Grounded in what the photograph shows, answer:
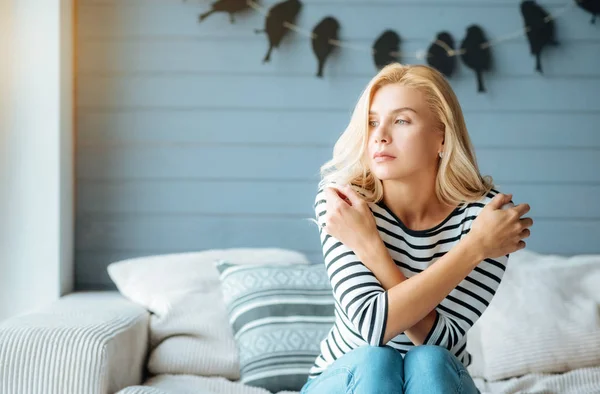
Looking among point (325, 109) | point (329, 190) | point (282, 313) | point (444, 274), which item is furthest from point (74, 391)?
point (325, 109)

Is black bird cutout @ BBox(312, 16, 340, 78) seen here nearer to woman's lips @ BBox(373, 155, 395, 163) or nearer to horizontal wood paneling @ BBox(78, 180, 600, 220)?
horizontal wood paneling @ BBox(78, 180, 600, 220)

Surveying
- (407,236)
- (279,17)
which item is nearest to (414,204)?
(407,236)

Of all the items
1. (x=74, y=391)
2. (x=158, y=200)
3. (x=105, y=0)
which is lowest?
(x=74, y=391)

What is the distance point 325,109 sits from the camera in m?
2.74

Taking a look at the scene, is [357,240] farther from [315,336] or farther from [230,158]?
[230,158]

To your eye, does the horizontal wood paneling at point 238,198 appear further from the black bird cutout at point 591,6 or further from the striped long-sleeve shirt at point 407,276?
the striped long-sleeve shirt at point 407,276

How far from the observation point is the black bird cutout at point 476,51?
2713 millimetres

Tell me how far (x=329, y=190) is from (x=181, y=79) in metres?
1.21

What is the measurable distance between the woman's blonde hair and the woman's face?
0.02m

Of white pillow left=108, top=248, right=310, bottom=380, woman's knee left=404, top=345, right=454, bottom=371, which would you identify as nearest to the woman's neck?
woman's knee left=404, top=345, right=454, bottom=371

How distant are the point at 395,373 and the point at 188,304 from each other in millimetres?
970

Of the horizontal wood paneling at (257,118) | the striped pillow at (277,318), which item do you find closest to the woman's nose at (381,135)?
the striped pillow at (277,318)

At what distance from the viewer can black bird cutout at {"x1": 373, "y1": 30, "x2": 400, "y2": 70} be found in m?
2.71

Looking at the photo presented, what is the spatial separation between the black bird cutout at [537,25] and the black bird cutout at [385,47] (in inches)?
17.9
